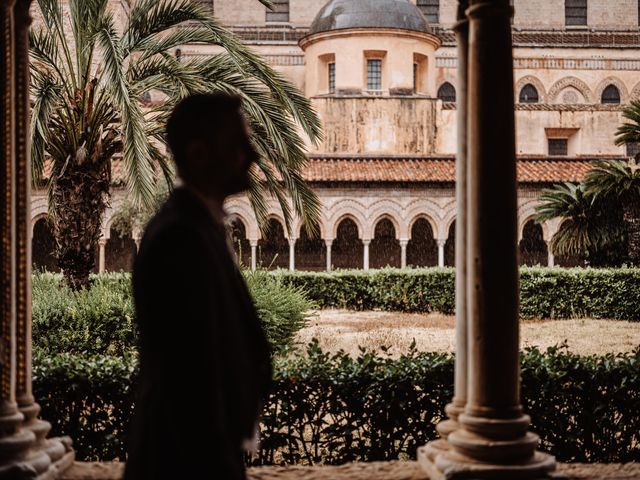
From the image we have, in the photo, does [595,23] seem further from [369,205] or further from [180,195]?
[180,195]

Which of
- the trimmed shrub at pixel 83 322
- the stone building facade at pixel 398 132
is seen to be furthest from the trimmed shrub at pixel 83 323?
the stone building facade at pixel 398 132

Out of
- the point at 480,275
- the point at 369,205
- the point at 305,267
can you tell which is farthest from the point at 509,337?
the point at 305,267

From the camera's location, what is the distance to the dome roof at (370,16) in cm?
3044

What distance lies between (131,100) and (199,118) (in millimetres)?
6809

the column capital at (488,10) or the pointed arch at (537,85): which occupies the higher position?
the pointed arch at (537,85)

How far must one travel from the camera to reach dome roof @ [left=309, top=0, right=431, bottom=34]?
30438 mm

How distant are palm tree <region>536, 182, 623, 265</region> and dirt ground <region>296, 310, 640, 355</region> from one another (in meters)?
2.21

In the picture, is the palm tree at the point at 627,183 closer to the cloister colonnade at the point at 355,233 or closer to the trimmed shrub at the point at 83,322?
the cloister colonnade at the point at 355,233

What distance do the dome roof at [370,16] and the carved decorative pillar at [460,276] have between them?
27.4 metres

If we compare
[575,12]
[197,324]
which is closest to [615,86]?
[575,12]

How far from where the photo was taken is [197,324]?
6.42 ft

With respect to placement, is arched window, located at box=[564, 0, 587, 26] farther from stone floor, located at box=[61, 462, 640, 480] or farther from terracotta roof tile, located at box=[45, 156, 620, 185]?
stone floor, located at box=[61, 462, 640, 480]

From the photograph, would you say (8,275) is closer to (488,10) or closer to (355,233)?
(488,10)

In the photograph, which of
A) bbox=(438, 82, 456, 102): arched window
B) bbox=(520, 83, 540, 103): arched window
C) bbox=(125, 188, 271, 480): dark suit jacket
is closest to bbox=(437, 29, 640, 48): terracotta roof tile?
bbox=(520, 83, 540, 103): arched window
